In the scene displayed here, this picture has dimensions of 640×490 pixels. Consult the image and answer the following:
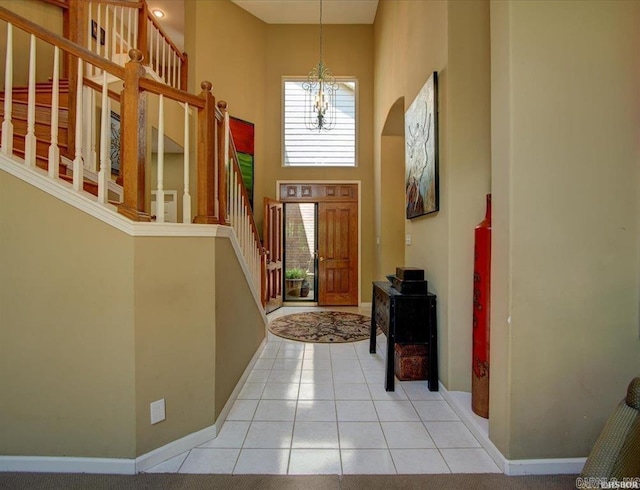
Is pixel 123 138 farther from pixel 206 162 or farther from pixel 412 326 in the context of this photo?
pixel 412 326

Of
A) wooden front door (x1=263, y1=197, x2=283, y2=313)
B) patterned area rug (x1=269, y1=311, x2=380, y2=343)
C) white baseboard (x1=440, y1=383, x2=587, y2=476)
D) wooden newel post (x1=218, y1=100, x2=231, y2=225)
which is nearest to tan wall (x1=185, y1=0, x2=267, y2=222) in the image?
wooden front door (x1=263, y1=197, x2=283, y2=313)

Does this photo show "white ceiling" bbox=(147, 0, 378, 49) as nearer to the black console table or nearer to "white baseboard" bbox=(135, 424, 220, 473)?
the black console table

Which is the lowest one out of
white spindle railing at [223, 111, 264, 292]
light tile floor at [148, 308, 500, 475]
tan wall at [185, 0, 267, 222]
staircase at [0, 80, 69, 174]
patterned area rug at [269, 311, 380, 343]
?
light tile floor at [148, 308, 500, 475]

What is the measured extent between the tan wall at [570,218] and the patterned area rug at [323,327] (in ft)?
9.09

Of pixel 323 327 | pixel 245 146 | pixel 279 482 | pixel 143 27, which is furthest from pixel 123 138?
pixel 245 146

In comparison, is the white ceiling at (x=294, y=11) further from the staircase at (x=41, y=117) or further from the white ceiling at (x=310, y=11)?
the staircase at (x=41, y=117)

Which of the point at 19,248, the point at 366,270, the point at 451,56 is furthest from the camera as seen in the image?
the point at 366,270

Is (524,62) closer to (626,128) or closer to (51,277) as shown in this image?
(626,128)

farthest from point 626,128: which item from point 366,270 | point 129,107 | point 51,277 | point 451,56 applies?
point 366,270

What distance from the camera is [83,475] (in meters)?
1.79

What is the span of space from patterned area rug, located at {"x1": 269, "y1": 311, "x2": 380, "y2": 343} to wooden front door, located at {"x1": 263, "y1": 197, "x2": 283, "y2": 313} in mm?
526

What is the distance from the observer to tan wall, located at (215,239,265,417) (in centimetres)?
224

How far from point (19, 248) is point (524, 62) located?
9.64 feet

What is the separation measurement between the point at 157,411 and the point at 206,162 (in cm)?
154
